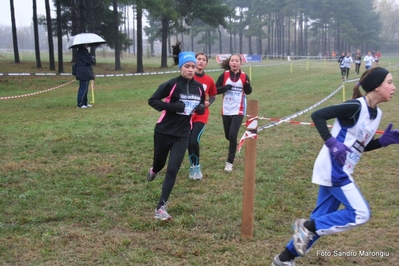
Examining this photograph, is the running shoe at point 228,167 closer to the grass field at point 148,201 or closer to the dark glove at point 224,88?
the grass field at point 148,201

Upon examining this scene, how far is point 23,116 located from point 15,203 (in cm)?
873

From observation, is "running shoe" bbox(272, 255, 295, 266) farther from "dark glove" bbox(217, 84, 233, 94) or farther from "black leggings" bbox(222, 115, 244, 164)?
"dark glove" bbox(217, 84, 233, 94)

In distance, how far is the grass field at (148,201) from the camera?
4.57 meters

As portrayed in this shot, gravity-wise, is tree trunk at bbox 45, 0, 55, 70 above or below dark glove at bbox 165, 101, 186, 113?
above

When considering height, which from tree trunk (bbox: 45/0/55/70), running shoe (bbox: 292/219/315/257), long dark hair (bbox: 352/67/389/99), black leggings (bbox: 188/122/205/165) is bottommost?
running shoe (bbox: 292/219/315/257)

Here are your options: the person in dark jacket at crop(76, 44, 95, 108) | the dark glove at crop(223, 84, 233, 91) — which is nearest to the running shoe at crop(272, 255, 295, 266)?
the dark glove at crop(223, 84, 233, 91)

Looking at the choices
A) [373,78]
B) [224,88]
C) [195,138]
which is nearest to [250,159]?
[373,78]

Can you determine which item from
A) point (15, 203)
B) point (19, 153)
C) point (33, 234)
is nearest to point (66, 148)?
point (19, 153)

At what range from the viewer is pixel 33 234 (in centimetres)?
500

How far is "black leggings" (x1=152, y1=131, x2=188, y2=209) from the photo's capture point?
5.46 meters

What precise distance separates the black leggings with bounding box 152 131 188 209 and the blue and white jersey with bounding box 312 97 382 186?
2045mm

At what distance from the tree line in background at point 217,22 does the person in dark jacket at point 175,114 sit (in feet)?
86.0

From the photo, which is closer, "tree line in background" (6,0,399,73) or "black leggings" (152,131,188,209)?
"black leggings" (152,131,188,209)

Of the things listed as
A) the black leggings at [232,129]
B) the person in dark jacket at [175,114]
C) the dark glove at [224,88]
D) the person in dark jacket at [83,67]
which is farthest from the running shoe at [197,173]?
the person in dark jacket at [83,67]
